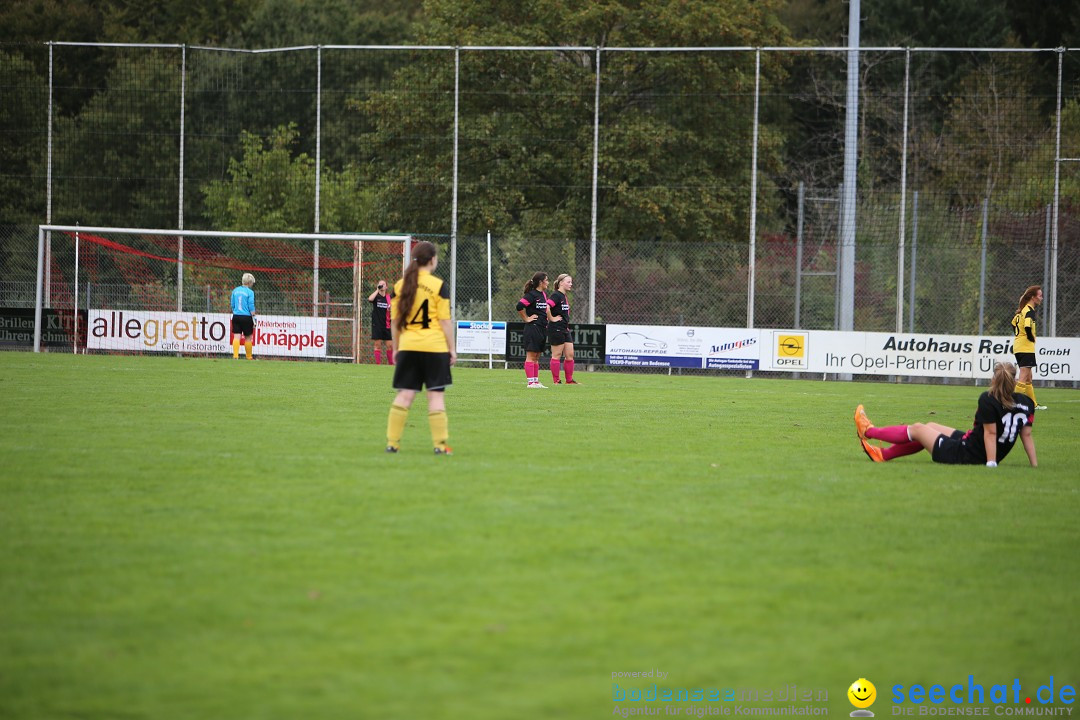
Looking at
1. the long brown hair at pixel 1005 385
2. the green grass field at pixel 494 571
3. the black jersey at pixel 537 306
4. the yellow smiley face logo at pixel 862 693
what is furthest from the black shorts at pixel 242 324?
the yellow smiley face logo at pixel 862 693

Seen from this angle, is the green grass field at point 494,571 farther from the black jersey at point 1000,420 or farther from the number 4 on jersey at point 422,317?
the number 4 on jersey at point 422,317

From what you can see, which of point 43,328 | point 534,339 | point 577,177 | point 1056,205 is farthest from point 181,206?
point 1056,205

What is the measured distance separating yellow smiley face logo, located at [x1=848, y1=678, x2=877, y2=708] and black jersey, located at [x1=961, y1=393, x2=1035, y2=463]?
6.61m

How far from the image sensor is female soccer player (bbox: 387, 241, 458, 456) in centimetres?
1053

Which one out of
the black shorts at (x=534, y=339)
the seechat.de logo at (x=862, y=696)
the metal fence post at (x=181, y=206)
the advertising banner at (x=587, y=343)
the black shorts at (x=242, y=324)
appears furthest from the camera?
the metal fence post at (x=181, y=206)

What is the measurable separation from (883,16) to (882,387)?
29279 millimetres

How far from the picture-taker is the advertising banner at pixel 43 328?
2984 centimetres

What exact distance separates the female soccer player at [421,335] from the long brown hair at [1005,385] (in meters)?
4.75

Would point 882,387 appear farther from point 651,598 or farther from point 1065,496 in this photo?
point 651,598

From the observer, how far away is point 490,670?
4.84 m

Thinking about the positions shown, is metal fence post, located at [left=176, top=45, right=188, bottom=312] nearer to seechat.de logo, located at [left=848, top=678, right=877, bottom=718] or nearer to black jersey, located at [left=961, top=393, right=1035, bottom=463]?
black jersey, located at [left=961, top=393, right=1035, bottom=463]

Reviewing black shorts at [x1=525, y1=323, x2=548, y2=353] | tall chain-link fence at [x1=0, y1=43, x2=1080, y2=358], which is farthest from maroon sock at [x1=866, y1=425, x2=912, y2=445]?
tall chain-link fence at [x1=0, y1=43, x2=1080, y2=358]

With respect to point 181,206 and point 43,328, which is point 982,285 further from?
point 43,328

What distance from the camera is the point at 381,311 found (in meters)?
27.5
